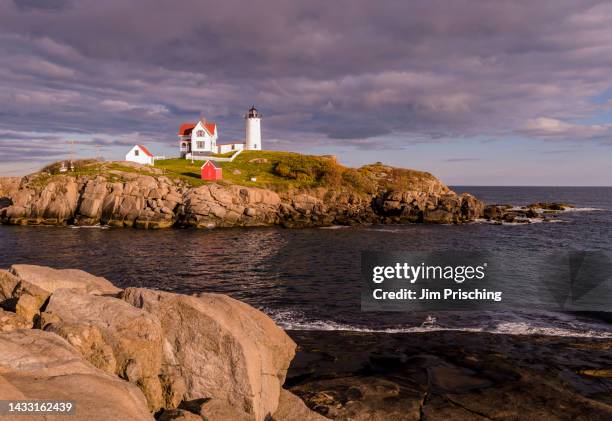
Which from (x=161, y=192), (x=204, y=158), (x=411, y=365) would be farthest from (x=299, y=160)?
(x=411, y=365)

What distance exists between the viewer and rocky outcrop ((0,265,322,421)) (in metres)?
8.98

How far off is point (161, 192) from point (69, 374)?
67.0 meters

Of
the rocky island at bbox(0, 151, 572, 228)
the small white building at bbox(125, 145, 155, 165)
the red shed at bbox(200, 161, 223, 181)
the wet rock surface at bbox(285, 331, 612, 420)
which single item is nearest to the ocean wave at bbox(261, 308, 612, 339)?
the wet rock surface at bbox(285, 331, 612, 420)

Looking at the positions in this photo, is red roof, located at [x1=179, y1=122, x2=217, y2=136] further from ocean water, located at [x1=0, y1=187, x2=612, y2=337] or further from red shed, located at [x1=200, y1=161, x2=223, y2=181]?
ocean water, located at [x1=0, y1=187, x2=612, y2=337]

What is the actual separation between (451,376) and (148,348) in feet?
37.1

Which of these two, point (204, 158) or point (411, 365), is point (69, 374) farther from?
point (204, 158)

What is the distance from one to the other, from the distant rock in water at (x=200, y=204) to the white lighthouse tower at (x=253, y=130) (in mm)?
42463

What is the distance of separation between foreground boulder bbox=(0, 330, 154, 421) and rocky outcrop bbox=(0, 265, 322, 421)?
0.09 feet

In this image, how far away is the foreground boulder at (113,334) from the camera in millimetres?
10312

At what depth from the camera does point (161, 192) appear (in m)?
72.1

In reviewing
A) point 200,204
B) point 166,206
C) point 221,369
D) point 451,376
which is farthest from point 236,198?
point 221,369

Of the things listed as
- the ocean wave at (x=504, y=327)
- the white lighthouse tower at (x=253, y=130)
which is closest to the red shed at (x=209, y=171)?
the white lighthouse tower at (x=253, y=130)

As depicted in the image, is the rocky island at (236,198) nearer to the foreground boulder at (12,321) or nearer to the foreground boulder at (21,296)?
the foreground boulder at (21,296)

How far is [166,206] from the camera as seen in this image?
70500 mm
